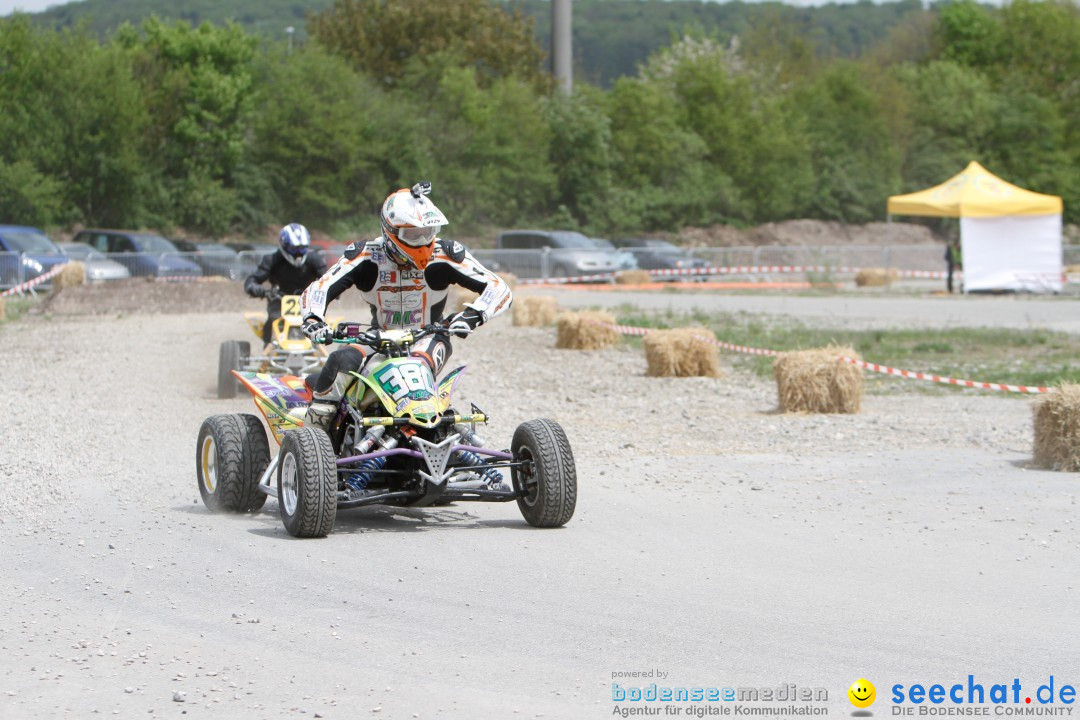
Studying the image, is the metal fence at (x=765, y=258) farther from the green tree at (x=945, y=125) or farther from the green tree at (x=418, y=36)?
the green tree at (x=418, y=36)

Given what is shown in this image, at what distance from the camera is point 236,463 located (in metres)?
8.79

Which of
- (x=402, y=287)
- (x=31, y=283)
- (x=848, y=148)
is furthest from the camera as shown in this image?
(x=848, y=148)

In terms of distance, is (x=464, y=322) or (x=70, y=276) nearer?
(x=464, y=322)

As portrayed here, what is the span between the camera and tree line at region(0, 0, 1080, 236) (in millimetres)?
51062

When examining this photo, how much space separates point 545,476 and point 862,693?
326 cm

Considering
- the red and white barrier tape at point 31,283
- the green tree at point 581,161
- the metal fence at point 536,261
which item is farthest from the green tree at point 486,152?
the red and white barrier tape at point 31,283

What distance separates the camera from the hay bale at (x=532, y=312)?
25641mm

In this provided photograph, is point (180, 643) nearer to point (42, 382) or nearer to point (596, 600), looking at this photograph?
point (596, 600)

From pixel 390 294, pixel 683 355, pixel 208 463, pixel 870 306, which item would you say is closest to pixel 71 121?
pixel 870 306

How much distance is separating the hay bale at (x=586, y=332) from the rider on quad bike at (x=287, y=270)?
6.56 m

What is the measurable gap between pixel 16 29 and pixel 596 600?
5026 centimetres

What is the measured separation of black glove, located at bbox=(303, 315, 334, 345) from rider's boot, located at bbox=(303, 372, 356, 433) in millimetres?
320

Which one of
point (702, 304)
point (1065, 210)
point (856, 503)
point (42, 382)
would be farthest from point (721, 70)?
point (856, 503)

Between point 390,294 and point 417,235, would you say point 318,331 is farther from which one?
point 417,235
